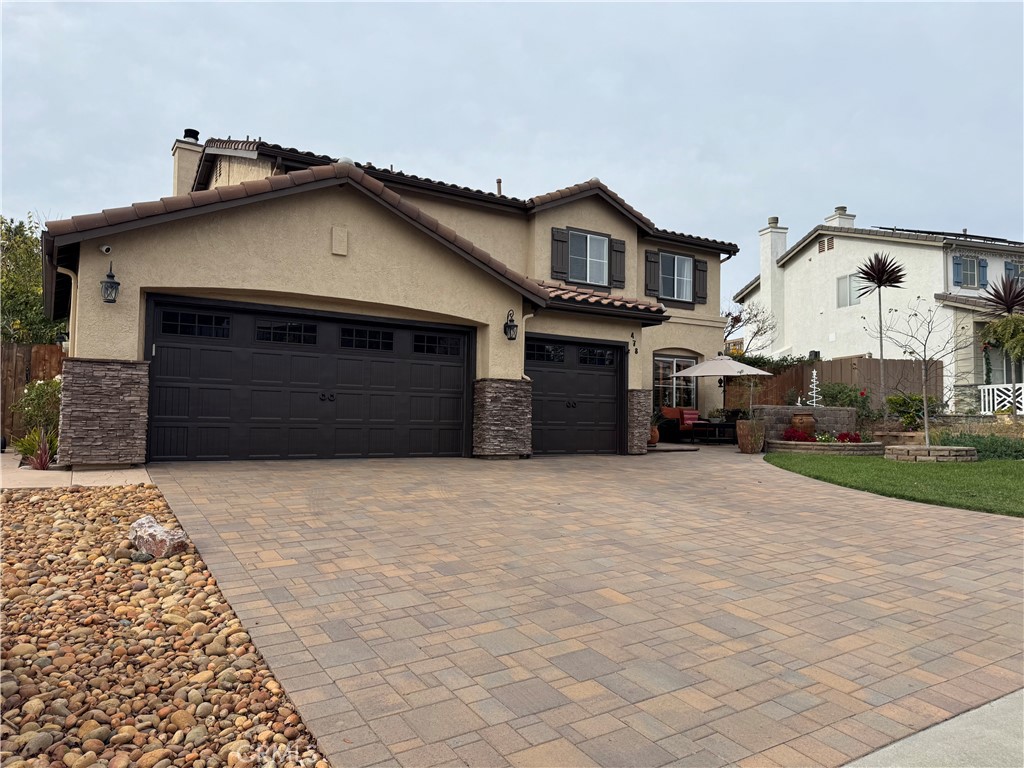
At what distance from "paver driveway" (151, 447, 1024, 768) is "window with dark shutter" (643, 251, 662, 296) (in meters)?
11.6

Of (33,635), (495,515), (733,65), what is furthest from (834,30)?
(33,635)

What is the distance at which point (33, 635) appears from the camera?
3.52 meters

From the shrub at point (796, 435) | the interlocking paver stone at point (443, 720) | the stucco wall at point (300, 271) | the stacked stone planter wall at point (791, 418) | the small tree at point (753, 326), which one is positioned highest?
the small tree at point (753, 326)

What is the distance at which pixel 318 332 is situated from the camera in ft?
35.2

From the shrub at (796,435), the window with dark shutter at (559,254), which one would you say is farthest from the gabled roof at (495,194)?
the shrub at (796,435)

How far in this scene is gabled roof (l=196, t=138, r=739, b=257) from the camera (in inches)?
503

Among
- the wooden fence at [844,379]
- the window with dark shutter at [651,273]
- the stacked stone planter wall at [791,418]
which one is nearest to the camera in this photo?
the stacked stone planter wall at [791,418]

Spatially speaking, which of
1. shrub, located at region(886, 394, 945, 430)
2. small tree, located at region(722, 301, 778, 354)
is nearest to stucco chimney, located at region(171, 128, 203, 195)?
shrub, located at region(886, 394, 945, 430)

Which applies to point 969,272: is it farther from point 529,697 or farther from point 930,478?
point 529,697

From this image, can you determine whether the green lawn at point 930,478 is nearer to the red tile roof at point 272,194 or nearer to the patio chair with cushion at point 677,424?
the patio chair with cushion at point 677,424

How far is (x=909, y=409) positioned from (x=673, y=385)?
6563 mm

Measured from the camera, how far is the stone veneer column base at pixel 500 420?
11922 millimetres

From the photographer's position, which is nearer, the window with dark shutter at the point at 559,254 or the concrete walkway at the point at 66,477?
the concrete walkway at the point at 66,477

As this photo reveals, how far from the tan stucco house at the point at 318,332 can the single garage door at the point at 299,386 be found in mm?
28
